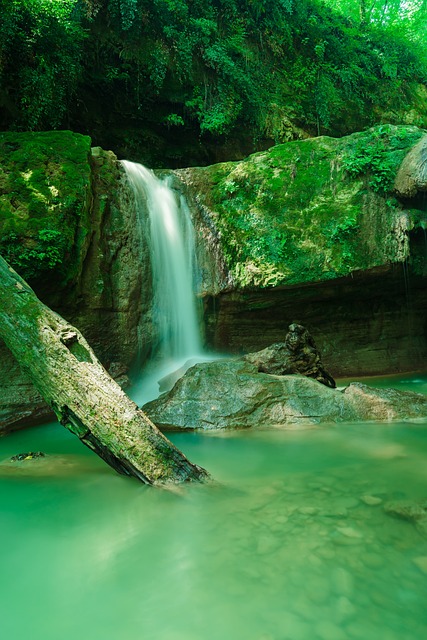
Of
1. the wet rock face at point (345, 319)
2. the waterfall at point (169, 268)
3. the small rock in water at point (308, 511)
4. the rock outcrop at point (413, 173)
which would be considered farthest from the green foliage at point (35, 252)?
the rock outcrop at point (413, 173)

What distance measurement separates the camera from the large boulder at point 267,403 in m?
5.41

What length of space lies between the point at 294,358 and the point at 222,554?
4.49 m

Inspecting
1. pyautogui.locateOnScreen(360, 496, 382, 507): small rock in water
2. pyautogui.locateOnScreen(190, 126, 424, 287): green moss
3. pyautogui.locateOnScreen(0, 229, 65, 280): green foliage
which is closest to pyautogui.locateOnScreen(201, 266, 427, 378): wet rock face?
pyautogui.locateOnScreen(190, 126, 424, 287): green moss

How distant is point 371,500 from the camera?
117 inches

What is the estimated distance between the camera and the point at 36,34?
27.9 feet

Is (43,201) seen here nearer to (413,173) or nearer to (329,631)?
Answer: (329,631)

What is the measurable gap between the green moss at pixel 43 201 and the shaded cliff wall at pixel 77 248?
13mm

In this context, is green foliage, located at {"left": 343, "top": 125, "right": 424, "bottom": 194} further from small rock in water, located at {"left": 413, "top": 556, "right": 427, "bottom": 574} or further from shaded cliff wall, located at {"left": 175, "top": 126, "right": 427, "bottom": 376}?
small rock in water, located at {"left": 413, "top": 556, "right": 427, "bottom": 574}

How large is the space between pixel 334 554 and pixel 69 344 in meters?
2.59

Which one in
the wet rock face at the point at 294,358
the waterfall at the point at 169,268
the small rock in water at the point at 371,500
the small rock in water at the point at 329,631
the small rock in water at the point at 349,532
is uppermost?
the waterfall at the point at 169,268

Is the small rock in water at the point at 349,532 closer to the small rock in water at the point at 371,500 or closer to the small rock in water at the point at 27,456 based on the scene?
the small rock in water at the point at 371,500

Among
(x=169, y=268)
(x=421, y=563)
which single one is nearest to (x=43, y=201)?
(x=169, y=268)

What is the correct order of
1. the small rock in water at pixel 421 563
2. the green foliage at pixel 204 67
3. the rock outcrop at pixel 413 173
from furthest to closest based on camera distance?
the green foliage at pixel 204 67 < the rock outcrop at pixel 413 173 < the small rock in water at pixel 421 563

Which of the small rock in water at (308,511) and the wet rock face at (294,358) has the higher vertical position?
the wet rock face at (294,358)
